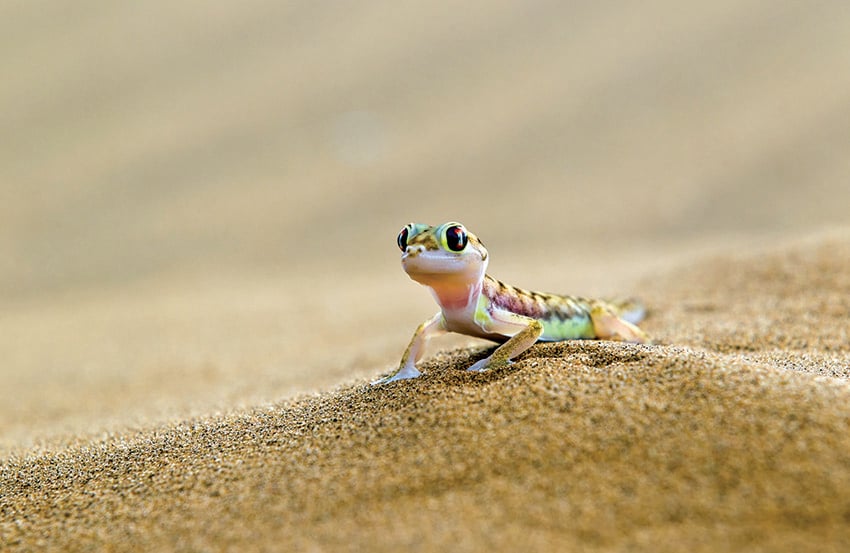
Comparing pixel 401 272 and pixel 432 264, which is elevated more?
pixel 401 272

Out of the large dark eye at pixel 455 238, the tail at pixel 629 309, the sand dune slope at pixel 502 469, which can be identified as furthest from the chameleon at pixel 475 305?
the tail at pixel 629 309

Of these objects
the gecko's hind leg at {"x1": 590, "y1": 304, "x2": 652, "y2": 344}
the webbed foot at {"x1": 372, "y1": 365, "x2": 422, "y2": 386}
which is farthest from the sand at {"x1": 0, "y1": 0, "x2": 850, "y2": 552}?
the gecko's hind leg at {"x1": 590, "y1": 304, "x2": 652, "y2": 344}

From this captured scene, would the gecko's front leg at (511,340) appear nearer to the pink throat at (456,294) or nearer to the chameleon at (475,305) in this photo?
the chameleon at (475,305)

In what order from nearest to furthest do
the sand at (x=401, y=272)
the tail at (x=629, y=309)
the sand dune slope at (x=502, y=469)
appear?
the sand dune slope at (x=502, y=469)
the sand at (x=401, y=272)
the tail at (x=629, y=309)

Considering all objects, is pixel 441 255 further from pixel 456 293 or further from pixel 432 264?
pixel 456 293

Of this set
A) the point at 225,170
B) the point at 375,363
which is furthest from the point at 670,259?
the point at 225,170

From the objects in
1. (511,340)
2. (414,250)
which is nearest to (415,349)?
(511,340)
